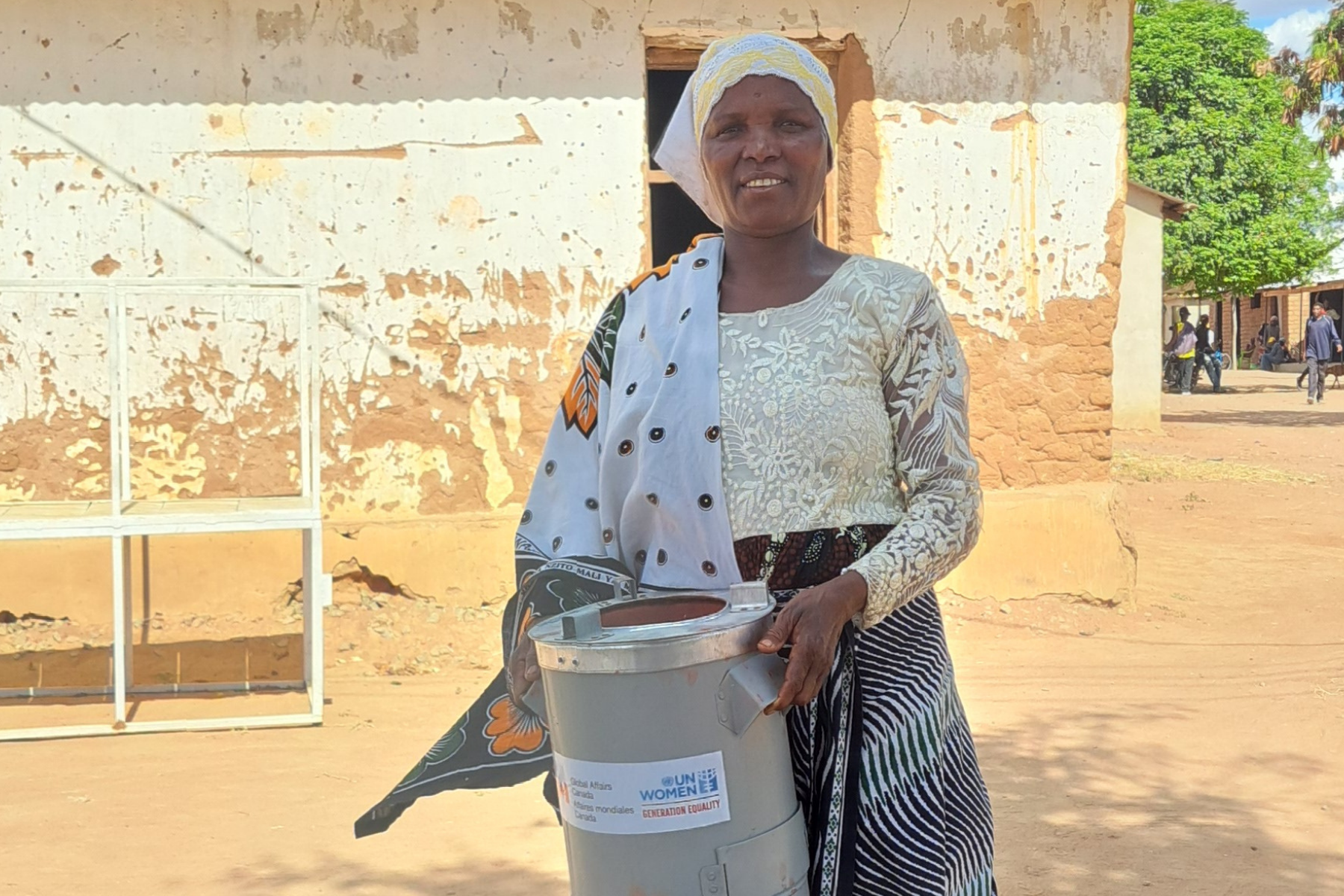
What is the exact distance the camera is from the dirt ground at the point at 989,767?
3713mm

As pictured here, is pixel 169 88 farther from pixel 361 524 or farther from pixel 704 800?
pixel 704 800

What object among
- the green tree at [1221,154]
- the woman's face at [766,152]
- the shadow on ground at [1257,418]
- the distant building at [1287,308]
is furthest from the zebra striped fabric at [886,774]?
the distant building at [1287,308]

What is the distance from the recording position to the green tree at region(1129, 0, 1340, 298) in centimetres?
2400

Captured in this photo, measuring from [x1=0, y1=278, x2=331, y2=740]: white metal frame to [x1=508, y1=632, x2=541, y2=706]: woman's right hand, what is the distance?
3204mm

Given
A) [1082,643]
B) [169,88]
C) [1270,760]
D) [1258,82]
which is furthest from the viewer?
[1258,82]

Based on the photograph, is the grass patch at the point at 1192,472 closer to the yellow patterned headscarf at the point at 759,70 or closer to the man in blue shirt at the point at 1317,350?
the man in blue shirt at the point at 1317,350

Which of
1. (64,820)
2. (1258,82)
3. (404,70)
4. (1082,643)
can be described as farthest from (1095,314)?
(1258,82)

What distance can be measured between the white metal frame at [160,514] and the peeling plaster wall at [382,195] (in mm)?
510

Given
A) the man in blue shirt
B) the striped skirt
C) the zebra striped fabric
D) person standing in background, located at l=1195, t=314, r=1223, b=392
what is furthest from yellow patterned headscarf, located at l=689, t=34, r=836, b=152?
person standing in background, located at l=1195, t=314, r=1223, b=392

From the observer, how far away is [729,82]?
5.81 feet

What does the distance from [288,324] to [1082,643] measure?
365cm

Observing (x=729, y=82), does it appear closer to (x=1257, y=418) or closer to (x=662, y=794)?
(x=662, y=794)

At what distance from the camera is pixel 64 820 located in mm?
4094

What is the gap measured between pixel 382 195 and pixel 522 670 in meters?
4.29
